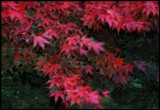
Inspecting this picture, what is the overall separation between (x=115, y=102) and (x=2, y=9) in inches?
85.5

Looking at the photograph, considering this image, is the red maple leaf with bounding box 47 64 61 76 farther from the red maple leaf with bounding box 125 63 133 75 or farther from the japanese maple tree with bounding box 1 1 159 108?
the red maple leaf with bounding box 125 63 133 75

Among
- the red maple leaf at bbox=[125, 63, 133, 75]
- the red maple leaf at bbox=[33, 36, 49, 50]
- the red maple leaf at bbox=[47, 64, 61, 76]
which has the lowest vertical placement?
the red maple leaf at bbox=[125, 63, 133, 75]

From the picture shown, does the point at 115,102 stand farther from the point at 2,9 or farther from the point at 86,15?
the point at 2,9

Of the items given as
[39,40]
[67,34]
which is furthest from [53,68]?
[67,34]

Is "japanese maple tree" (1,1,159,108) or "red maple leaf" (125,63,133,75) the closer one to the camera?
"japanese maple tree" (1,1,159,108)

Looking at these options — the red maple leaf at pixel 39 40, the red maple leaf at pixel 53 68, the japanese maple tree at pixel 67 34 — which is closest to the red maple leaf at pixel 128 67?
the japanese maple tree at pixel 67 34

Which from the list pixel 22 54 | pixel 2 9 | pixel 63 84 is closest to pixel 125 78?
pixel 63 84

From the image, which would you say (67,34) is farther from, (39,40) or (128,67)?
(128,67)

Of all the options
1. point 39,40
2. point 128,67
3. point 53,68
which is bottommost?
point 128,67

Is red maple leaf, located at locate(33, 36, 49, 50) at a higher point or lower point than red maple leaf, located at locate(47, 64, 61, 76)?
higher

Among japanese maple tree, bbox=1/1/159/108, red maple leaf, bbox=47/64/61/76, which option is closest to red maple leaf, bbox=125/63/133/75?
japanese maple tree, bbox=1/1/159/108

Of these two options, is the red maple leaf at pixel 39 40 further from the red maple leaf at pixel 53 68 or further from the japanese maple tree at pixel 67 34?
the red maple leaf at pixel 53 68

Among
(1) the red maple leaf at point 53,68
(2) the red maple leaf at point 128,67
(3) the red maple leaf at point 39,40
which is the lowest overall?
(2) the red maple leaf at point 128,67

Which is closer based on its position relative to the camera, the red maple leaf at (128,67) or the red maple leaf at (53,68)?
the red maple leaf at (53,68)
